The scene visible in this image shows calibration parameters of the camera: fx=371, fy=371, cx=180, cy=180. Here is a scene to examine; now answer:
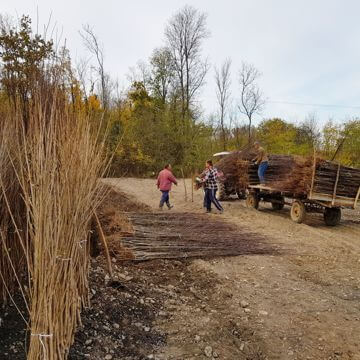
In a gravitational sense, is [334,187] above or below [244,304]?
above

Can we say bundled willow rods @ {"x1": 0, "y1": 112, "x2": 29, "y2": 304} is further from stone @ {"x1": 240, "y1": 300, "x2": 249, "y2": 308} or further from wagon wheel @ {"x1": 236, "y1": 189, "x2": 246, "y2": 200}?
wagon wheel @ {"x1": 236, "y1": 189, "x2": 246, "y2": 200}

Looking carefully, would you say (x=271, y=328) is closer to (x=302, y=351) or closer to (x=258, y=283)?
(x=302, y=351)

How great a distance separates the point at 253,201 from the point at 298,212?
244 cm

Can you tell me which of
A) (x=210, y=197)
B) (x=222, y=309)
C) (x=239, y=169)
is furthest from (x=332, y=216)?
(x=222, y=309)

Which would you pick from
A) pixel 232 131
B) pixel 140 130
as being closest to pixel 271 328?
pixel 140 130

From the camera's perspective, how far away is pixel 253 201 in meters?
11.1

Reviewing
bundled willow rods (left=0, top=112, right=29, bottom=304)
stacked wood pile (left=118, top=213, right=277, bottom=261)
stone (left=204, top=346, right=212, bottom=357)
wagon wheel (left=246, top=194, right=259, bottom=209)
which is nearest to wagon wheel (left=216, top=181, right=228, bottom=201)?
wagon wheel (left=246, top=194, right=259, bottom=209)

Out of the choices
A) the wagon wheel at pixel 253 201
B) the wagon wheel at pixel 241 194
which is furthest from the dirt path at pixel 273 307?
the wagon wheel at pixel 241 194

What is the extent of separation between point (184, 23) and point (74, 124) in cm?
3155

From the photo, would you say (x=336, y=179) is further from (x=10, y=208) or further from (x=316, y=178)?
(x=10, y=208)

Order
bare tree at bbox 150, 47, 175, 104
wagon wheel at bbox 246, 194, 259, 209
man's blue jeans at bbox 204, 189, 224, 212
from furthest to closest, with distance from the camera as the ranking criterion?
bare tree at bbox 150, 47, 175, 104 → wagon wheel at bbox 246, 194, 259, 209 → man's blue jeans at bbox 204, 189, 224, 212

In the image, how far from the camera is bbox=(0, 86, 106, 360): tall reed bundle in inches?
Result: 83.4

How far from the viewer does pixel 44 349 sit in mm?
2072

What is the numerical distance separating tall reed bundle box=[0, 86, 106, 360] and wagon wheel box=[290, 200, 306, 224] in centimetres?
676
